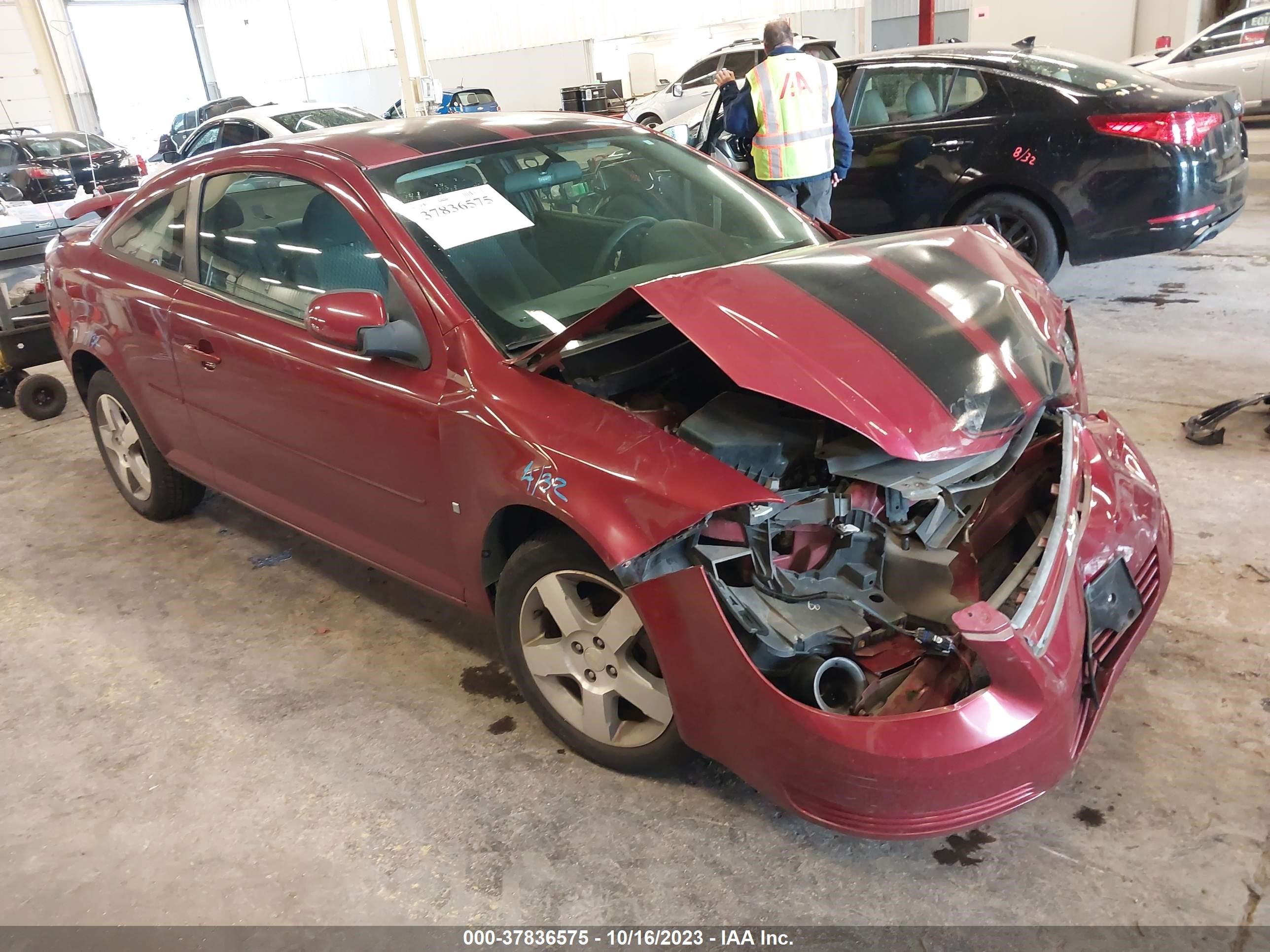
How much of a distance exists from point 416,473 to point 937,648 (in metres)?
1.32

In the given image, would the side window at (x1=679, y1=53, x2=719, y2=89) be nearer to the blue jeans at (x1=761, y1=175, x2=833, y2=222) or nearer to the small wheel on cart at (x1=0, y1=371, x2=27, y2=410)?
the blue jeans at (x1=761, y1=175, x2=833, y2=222)

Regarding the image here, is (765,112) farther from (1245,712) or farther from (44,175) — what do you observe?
(44,175)

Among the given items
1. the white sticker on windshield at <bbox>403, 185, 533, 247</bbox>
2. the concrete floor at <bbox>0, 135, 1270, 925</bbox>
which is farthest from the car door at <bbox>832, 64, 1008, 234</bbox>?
the white sticker on windshield at <bbox>403, 185, 533, 247</bbox>

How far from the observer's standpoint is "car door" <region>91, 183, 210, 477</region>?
10.4ft

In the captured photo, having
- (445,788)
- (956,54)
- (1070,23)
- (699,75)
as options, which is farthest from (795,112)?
(1070,23)

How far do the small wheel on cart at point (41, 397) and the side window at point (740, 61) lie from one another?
10.1 meters

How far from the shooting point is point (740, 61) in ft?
42.9

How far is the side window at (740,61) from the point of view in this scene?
1288cm

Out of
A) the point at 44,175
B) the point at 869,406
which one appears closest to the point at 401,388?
the point at 869,406

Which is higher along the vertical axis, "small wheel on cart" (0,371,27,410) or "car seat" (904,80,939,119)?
"car seat" (904,80,939,119)

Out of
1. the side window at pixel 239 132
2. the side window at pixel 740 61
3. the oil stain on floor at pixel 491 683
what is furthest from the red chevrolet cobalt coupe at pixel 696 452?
the side window at pixel 740 61

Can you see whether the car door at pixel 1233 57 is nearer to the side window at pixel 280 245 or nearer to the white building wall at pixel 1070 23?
the white building wall at pixel 1070 23

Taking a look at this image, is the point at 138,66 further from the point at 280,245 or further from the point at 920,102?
the point at 280,245

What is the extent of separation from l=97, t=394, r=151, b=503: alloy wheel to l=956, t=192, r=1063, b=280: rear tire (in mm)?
4415
